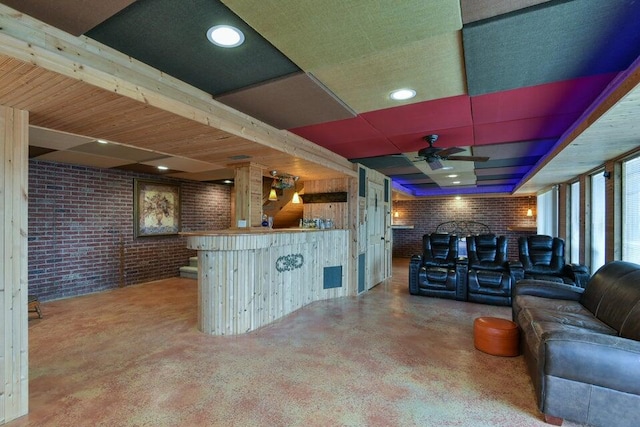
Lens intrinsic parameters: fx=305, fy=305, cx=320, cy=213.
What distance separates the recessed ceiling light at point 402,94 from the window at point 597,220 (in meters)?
3.75

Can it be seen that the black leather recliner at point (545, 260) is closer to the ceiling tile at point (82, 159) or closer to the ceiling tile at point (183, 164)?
the ceiling tile at point (183, 164)

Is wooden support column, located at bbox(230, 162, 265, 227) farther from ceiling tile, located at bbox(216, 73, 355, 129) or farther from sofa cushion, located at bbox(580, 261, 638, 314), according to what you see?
→ sofa cushion, located at bbox(580, 261, 638, 314)

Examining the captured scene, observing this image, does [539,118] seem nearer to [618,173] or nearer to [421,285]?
[618,173]

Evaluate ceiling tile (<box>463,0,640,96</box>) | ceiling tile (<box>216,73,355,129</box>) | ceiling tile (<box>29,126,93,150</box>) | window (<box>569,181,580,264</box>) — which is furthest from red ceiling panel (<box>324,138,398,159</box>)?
window (<box>569,181,580,264</box>)

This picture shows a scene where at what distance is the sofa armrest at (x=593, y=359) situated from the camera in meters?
1.80

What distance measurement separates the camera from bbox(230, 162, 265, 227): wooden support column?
4.16 metres

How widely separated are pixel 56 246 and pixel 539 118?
6959mm

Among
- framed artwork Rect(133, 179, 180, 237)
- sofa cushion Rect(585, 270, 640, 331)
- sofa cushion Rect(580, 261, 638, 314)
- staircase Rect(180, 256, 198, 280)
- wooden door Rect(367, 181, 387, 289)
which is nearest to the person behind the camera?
sofa cushion Rect(585, 270, 640, 331)

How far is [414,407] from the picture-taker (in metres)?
2.12

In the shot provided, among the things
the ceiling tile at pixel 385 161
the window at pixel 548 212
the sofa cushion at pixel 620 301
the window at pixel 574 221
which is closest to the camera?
the sofa cushion at pixel 620 301

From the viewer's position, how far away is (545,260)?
17.0 ft

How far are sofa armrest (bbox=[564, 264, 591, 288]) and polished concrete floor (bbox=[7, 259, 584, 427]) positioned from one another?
184 cm

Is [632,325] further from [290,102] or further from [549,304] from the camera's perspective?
[290,102]

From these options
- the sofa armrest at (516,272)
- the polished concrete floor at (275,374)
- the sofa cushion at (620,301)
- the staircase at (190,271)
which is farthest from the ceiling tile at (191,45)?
the staircase at (190,271)
